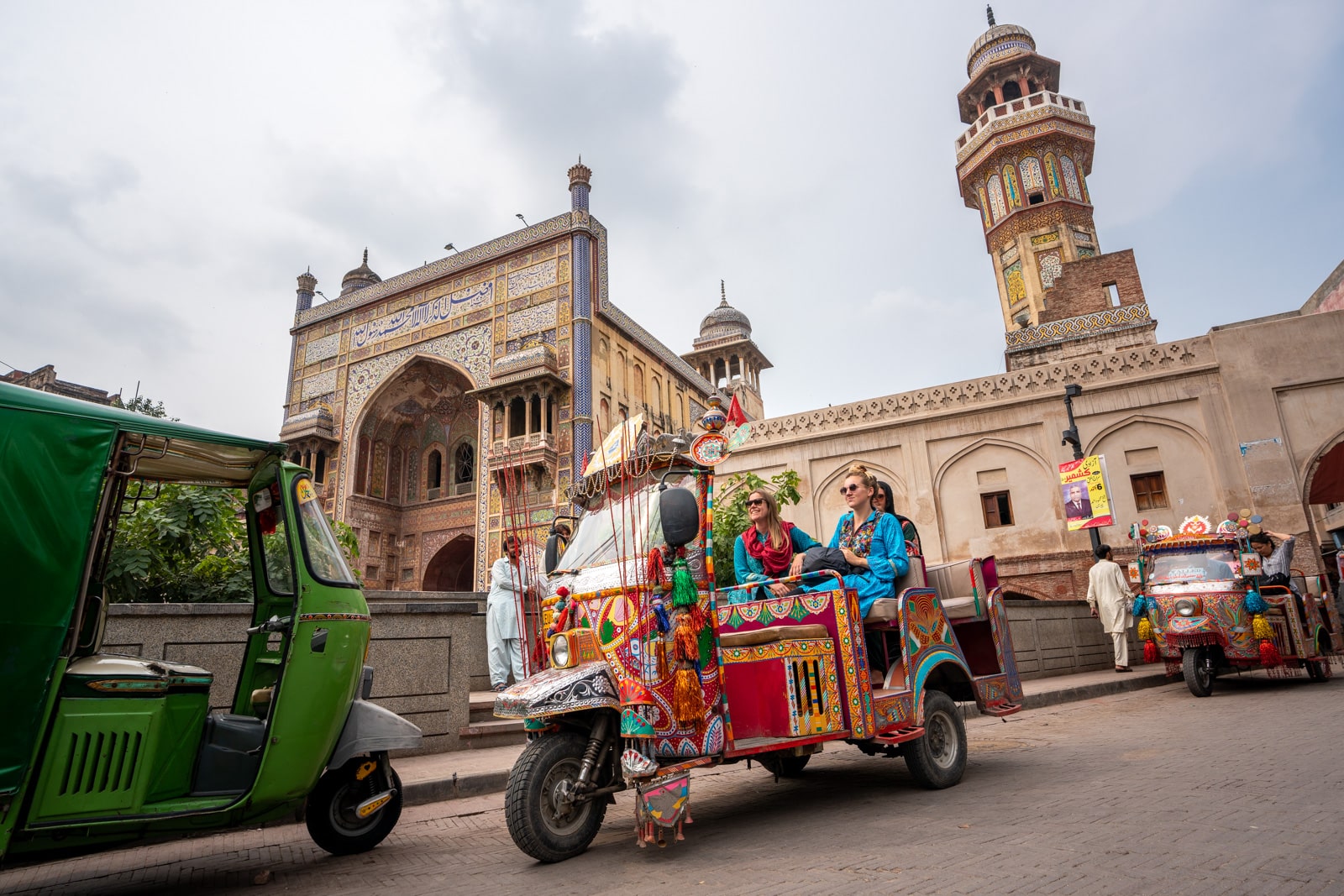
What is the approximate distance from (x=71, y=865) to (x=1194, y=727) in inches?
326

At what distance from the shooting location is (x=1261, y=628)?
870 cm

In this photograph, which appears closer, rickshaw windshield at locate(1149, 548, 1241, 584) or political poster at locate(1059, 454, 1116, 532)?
rickshaw windshield at locate(1149, 548, 1241, 584)

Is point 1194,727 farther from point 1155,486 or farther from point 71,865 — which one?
point 1155,486

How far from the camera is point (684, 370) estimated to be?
1265 inches

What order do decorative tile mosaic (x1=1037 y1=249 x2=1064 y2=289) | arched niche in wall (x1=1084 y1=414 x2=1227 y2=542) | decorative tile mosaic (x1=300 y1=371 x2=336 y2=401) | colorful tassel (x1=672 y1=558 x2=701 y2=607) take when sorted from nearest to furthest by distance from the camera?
colorful tassel (x1=672 y1=558 x2=701 y2=607) < arched niche in wall (x1=1084 y1=414 x2=1227 y2=542) < decorative tile mosaic (x1=1037 y1=249 x2=1064 y2=289) < decorative tile mosaic (x1=300 y1=371 x2=336 y2=401)

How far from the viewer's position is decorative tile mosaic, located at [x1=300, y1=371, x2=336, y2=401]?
2881 centimetres

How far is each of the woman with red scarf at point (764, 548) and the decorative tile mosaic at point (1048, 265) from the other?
25637mm

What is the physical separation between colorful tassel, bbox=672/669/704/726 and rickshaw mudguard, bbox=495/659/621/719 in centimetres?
30

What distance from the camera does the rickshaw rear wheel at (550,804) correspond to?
11.3 feet

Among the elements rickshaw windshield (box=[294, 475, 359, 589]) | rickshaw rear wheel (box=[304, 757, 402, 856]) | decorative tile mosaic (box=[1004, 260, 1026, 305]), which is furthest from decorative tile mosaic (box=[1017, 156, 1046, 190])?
rickshaw rear wheel (box=[304, 757, 402, 856])

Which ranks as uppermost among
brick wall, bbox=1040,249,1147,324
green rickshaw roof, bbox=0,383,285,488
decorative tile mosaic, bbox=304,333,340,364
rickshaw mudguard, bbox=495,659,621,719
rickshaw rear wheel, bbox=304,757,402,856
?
decorative tile mosaic, bbox=304,333,340,364

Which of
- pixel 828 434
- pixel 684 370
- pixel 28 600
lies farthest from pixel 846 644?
pixel 684 370

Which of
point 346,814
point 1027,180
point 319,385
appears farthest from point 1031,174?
point 346,814

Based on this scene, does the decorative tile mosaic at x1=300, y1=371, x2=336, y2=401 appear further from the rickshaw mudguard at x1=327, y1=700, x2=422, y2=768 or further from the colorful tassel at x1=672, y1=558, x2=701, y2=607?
the colorful tassel at x1=672, y1=558, x2=701, y2=607
